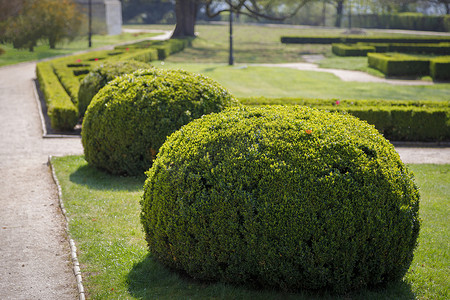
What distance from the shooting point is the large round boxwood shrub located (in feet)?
14.5

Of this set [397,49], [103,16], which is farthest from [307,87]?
[103,16]

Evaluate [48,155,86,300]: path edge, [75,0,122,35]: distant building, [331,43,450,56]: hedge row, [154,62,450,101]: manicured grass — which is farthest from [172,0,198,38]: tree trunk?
[48,155,86,300]: path edge

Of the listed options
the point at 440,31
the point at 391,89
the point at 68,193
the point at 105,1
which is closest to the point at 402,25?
the point at 440,31

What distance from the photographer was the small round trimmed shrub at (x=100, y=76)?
1304 centimetres

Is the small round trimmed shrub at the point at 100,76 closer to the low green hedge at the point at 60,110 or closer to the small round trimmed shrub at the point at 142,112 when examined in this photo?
the low green hedge at the point at 60,110

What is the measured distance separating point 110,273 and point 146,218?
0.76m

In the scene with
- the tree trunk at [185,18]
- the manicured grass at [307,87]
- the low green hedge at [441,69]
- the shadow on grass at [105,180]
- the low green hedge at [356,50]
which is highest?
the tree trunk at [185,18]

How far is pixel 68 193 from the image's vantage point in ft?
26.0

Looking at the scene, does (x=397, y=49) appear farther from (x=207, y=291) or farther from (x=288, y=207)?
(x=207, y=291)

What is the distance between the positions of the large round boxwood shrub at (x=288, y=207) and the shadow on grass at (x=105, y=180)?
334 centimetres

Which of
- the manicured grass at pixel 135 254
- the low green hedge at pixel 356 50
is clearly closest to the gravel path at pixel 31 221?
the manicured grass at pixel 135 254

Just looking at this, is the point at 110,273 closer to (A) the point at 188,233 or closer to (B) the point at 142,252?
(B) the point at 142,252

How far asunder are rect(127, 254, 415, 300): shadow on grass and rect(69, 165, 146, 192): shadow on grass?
3.20 m

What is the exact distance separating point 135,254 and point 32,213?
246 cm
